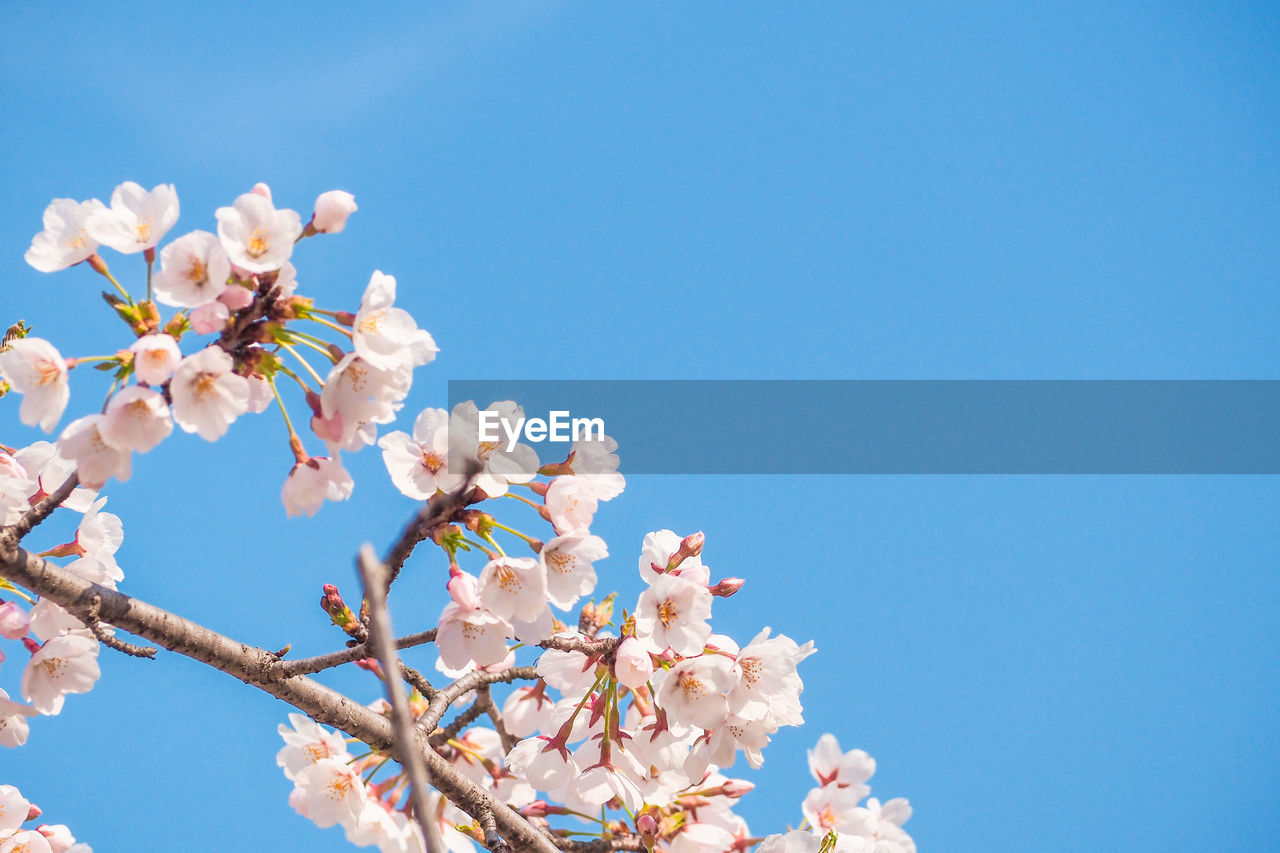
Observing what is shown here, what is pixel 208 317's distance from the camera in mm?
1893

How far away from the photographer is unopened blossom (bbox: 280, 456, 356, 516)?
7.16ft

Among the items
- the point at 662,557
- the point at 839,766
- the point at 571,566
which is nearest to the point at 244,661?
the point at 571,566

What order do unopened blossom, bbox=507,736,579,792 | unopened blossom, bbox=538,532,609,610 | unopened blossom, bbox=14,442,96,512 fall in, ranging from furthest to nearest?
1. unopened blossom, bbox=507,736,579,792
2. unopened blossom, bbox=14,442,96,512
3. unopened blossom, bbox=538,532,609,610

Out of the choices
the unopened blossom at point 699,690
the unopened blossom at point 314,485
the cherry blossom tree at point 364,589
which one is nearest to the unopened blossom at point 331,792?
the cherry blossom tree at point 364,589

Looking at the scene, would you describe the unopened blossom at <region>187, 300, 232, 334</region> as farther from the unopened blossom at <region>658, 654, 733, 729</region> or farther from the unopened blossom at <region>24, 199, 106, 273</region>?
the unopened blossom at <region>658, 654, 733, 729</region>

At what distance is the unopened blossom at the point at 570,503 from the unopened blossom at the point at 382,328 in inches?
20.6

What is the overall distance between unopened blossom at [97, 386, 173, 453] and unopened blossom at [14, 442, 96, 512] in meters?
0.87

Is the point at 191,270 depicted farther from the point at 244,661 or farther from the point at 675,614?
the point at 675,614

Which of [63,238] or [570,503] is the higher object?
[63,238]

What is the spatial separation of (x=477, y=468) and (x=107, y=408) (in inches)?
32.8

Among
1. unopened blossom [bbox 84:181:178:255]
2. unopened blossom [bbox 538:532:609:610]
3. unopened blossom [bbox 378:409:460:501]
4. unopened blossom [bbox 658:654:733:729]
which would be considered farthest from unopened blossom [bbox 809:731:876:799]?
unopened blossom [bbox 84:181:178:255]

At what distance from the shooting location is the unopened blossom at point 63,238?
6.68 feet

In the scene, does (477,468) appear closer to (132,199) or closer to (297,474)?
(297,474)

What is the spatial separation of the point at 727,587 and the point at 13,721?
2.23 m
